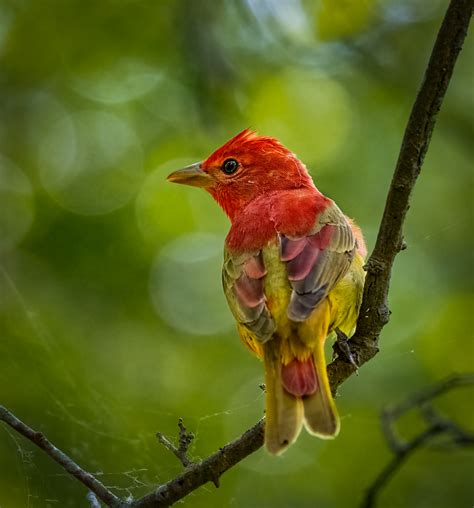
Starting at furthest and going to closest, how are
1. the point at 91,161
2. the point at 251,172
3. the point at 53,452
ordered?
the point at 91,161 → the point at 251,172 → the point at 53,452

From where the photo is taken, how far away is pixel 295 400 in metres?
3.71

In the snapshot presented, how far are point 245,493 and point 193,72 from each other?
120 inches

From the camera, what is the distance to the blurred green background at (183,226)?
6062mm

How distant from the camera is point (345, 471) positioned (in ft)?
20.4

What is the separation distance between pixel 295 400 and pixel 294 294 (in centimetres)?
50

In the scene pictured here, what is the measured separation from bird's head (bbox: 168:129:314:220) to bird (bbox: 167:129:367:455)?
0.23 meters

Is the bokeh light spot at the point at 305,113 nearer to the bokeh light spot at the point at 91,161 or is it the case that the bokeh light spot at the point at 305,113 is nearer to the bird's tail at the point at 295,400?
the bokeh light spot at the point at 91,161

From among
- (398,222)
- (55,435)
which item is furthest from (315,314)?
(55,435)

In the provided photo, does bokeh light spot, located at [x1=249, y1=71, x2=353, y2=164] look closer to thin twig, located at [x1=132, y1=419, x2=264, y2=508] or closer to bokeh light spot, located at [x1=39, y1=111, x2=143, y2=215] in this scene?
bokeh light spot, located at [x1=39, y1=111, x2=143, y2=215]

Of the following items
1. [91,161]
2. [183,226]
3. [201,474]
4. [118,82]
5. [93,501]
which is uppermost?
[118,82]

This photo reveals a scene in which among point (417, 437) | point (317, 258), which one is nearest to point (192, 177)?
point (317, 258)

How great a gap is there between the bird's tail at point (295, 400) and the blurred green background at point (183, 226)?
6.63ft

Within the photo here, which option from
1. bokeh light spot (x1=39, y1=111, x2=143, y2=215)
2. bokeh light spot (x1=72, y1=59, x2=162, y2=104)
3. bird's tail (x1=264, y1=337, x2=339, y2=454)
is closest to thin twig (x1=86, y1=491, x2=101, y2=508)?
bird's tail (x1=264, y1=337, x2=339, y2=454)

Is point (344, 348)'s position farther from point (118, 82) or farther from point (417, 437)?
point (118, 82)
